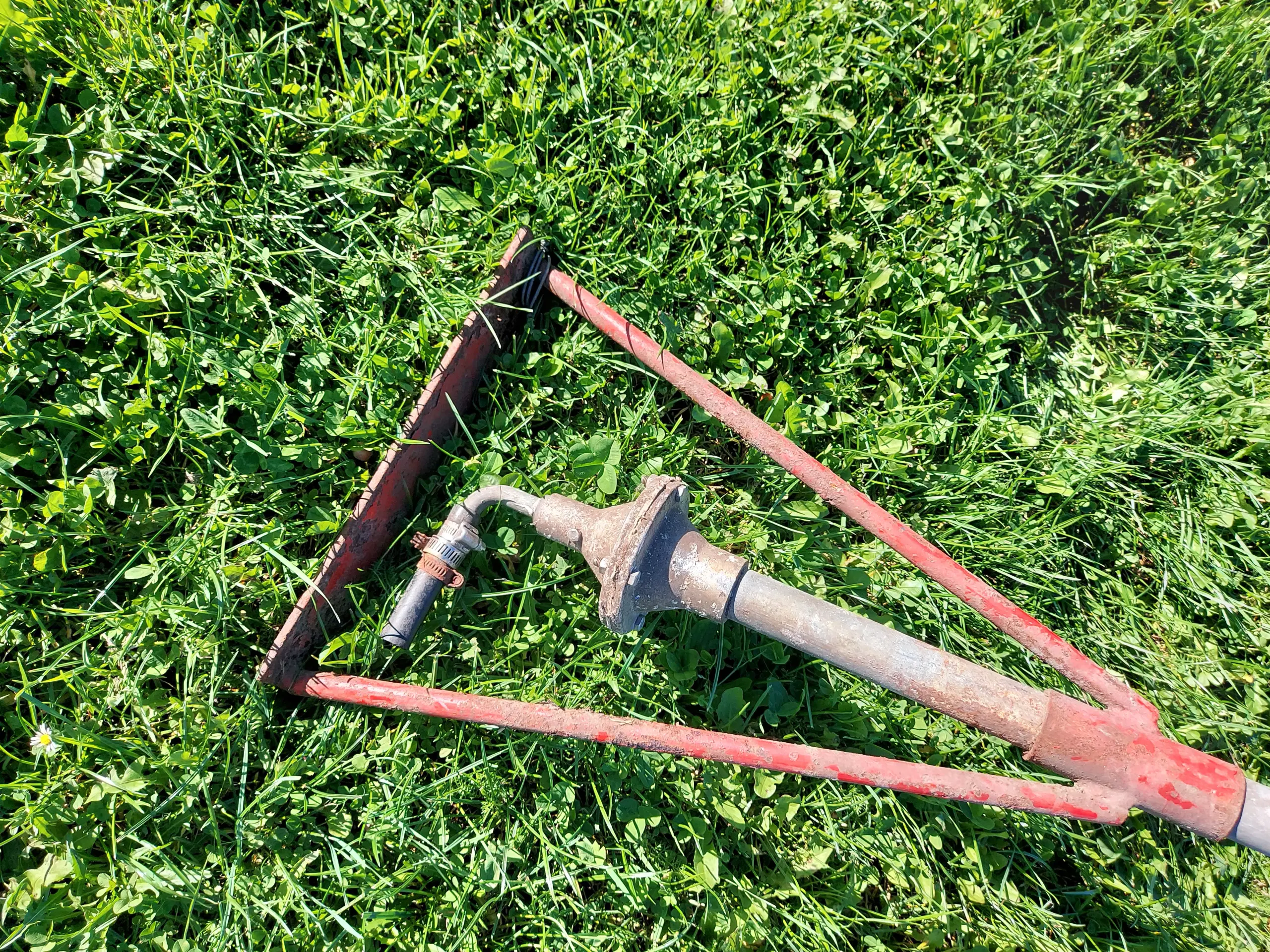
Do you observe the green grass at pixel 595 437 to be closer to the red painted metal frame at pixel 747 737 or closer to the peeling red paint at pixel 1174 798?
the red painted metal frame at pixel 747 737

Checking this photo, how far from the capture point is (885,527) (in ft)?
6.68

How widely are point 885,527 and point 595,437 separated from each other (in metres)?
0.95

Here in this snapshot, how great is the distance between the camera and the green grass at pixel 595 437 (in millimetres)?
2301

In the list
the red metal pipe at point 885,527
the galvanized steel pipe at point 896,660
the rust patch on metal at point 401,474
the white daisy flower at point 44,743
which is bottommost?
the white daisy flower at point 44,743

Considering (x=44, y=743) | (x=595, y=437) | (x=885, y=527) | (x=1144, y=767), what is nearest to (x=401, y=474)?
(x=595, y=437)

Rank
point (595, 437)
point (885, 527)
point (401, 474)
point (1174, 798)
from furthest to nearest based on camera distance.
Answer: point (595, 437) < point (401, 474) < point (885, 527) < point (1174, 798)

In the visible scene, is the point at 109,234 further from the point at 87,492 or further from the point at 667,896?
the point at 667,896

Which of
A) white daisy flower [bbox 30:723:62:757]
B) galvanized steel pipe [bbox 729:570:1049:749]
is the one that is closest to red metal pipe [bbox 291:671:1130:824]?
galvanized steel pipe [bbox 729:570:1049:749]

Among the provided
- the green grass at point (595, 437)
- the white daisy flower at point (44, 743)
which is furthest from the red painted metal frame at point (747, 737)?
the white daisy flower at point (44, 743)

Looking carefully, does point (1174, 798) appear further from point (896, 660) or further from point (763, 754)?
point (763, 754)

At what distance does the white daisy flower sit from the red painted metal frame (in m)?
0.67

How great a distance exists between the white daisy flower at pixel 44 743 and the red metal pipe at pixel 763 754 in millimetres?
913

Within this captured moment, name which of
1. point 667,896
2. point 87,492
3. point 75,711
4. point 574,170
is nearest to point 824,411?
point 574,170

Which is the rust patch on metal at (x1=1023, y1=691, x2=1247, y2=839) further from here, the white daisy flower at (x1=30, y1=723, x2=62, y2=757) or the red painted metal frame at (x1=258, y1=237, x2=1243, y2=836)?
the white daisy flower at (x1=30, y1=723, x2=62, y2=757)
